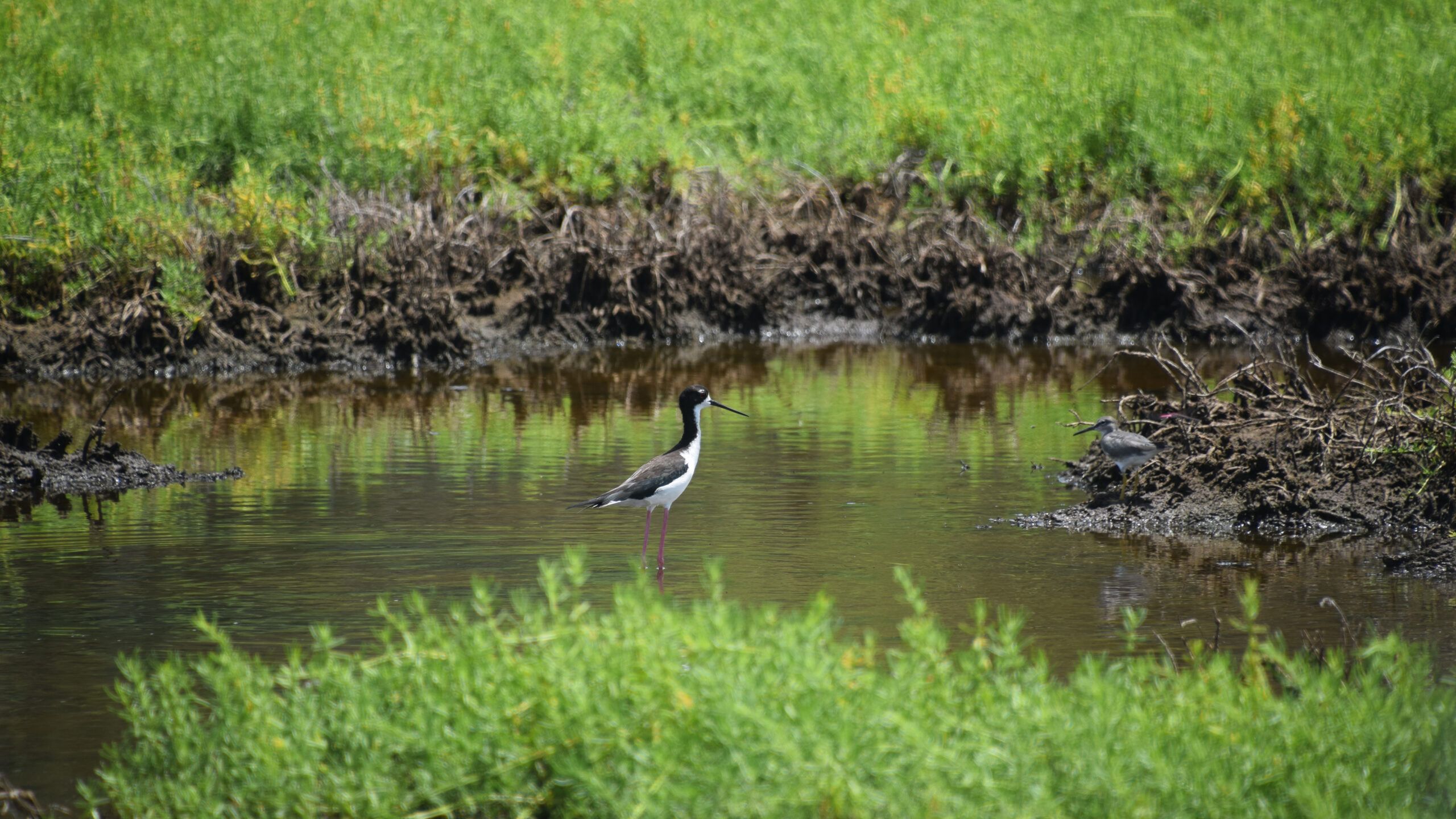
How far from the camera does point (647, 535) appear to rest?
880 centimetres

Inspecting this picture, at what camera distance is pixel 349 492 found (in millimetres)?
10125

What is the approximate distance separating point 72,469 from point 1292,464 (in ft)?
23.8

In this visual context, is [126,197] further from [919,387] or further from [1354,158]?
[1354,158]

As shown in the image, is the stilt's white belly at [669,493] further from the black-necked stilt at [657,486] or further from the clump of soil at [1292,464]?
the clump of soil at [1292,464]

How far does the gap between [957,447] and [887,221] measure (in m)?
6.58

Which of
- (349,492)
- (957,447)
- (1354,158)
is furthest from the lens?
(1354,158)

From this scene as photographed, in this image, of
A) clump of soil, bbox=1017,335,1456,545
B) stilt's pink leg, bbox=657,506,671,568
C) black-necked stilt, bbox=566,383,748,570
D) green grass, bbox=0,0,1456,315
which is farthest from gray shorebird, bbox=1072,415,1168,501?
green grass, bbox=0,0,1456,315

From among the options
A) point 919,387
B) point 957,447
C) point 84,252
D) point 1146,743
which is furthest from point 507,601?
point 84,252

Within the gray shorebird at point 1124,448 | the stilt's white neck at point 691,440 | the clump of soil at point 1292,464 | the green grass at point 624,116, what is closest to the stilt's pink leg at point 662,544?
the stilt's white neck at point 691,440

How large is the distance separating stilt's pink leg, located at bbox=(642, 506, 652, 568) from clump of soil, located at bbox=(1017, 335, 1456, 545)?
2.09 meters

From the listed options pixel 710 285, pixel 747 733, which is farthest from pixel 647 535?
pixel 710 285

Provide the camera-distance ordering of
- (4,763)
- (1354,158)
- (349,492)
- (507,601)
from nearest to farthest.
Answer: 1. (4,763)
2. (507,601)
3. (349,492)
4. (1354,158)

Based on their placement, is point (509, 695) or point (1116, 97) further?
point (1116, 97)

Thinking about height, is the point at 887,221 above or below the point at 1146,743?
above
